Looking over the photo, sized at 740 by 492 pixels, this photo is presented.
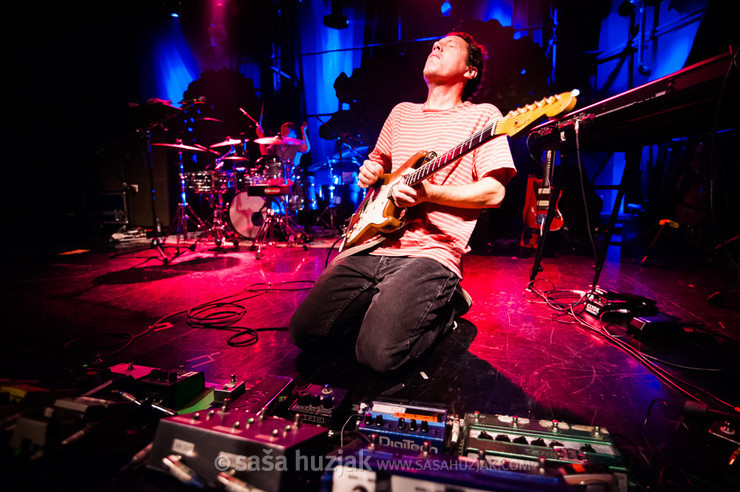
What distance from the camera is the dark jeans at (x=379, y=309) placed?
1673 millimetres

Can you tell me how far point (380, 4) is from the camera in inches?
302

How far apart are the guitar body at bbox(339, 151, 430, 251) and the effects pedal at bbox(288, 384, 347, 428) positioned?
0.98 m

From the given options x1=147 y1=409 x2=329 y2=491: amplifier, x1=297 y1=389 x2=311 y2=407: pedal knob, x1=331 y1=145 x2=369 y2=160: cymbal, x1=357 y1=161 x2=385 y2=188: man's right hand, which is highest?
x1=331 y1=145 x2=369 y2=160: cymbal

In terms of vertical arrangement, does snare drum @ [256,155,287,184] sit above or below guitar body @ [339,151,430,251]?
above

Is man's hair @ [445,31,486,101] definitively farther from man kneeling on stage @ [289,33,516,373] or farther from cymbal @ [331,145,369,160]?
cymbal @ [331,145,369,160]

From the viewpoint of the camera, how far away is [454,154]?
1788 mm

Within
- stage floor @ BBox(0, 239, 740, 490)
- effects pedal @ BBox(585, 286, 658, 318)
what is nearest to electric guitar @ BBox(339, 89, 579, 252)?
stage floor @ BBox(0, 239, 740, 490)

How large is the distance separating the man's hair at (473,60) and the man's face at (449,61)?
0.14 ft

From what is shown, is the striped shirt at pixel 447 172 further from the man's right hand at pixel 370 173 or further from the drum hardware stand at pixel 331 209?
the drum hardware stand at pixel 331 209

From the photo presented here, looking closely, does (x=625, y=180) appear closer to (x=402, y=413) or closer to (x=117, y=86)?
(x=402, y=413)

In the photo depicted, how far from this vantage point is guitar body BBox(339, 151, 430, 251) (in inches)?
75.8

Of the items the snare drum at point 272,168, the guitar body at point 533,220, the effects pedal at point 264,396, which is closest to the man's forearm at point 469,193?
the effects pedal at point 264,396

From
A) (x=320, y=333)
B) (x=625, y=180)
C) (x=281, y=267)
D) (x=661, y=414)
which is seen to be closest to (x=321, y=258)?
(x=281, y=267)

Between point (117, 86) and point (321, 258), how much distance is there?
6657mm
